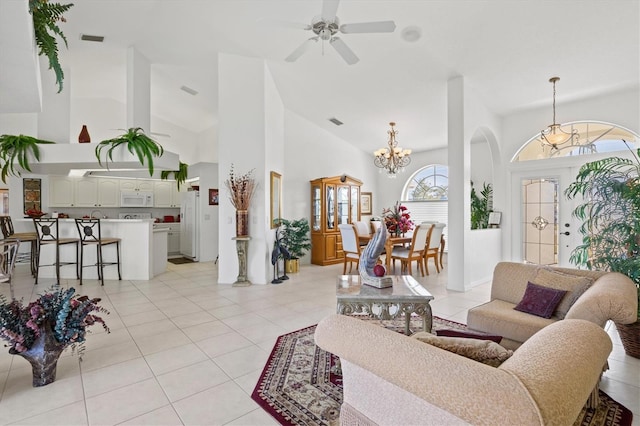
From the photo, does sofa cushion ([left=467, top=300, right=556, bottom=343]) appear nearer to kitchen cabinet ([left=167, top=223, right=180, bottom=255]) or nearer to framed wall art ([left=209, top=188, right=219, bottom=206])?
framed wall art ([left=209, top=188, right=219, bottom=206])

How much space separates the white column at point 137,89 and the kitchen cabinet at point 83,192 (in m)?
3.42

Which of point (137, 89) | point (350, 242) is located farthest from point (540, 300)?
point (137, 89)

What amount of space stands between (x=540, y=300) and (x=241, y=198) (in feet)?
13.2

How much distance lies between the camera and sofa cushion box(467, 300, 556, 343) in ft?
7.53

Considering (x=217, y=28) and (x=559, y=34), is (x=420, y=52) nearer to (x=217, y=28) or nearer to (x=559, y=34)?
(x=559, y=34)

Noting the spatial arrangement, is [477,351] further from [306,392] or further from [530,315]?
[530,315]

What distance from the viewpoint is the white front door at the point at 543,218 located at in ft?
17.3

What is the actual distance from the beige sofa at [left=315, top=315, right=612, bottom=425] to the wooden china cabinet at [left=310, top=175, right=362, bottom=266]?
5.71 m

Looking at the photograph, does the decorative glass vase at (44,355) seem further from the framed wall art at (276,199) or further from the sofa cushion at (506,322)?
the framed wall art at (276,199)

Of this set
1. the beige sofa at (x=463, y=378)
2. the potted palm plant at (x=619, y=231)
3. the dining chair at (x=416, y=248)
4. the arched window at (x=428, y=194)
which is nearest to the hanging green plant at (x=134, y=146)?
the dining chair at (x=416, y=248)

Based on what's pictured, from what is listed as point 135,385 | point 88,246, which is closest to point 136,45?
point 88,246

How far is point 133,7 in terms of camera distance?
14.0 ft

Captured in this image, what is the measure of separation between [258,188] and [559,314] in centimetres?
412

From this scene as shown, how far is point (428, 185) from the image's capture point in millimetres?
8430
